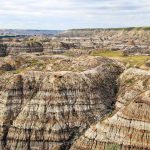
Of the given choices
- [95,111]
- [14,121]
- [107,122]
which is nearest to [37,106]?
[14,121]

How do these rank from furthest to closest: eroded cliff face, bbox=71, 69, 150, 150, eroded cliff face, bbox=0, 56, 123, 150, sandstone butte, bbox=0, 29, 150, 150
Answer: eroded cliff face, bbox=0, 56, 123, 150, sandstone butte, bbox=0, 29, 150, 150, eroded cliff face, bbox=71, 69, 150, 150

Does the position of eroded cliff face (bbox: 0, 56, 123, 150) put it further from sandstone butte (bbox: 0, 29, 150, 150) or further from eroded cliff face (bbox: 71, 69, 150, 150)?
eroded cliff face (bbox: 71, 69, 150, 150)

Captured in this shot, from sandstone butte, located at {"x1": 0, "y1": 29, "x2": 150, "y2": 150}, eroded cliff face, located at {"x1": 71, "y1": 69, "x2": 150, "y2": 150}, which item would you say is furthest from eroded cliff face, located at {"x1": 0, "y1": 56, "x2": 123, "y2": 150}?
eroded cliff face, located at {"x1": 71, "y1": 69, "x2": 150, "y2": 150}

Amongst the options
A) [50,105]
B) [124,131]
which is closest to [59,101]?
[50,105]

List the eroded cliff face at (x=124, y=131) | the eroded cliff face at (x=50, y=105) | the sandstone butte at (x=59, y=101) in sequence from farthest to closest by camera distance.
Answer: the eroded cliff face at (x=50, y=105) < the sandstone butte at (x=59, y=101) < the eroded cliff face at (x=124, y=131)

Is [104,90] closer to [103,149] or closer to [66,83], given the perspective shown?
[66,83]

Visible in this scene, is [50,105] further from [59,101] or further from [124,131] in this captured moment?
[124,131]

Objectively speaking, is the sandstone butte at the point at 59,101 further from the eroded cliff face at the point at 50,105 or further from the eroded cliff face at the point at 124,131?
the eroded cliff face at the point at 124,131

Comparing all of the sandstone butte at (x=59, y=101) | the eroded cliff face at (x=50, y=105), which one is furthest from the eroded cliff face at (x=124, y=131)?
the eroded cliff face at (x=50, y=105)

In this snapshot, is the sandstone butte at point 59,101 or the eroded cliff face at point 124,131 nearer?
the eroded cliff face at point 124,131
